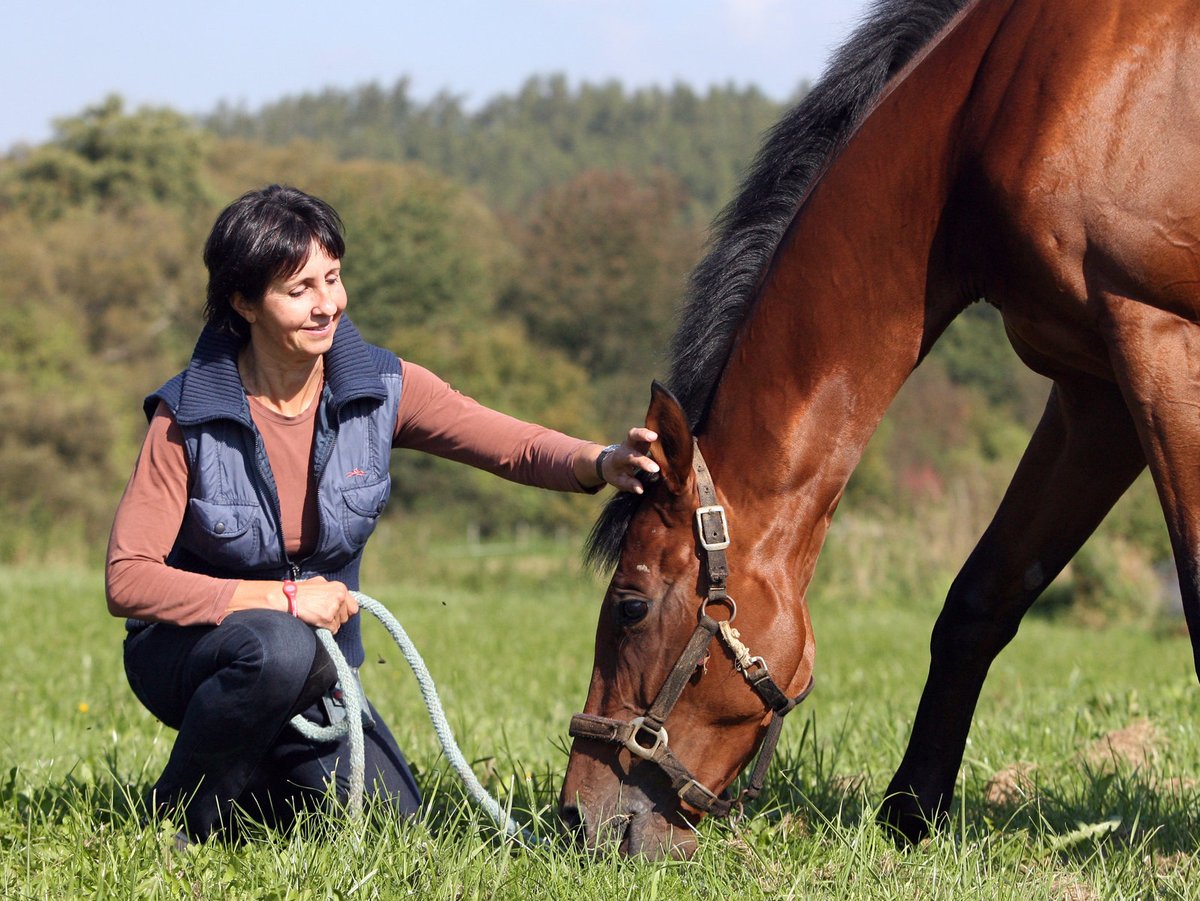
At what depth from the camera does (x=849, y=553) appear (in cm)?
1858

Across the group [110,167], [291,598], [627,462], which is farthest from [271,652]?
[110,167]

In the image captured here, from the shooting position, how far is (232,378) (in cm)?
319

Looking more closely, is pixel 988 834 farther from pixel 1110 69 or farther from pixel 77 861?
pixel 77 861

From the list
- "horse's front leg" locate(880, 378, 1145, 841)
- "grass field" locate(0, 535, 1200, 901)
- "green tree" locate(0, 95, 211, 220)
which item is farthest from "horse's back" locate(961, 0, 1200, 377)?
"green tree" locate(0, 95, 211, 220)

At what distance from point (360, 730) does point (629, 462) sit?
0.94 meters

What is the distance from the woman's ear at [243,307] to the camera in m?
3.17

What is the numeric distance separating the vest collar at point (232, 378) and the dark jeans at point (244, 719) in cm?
50

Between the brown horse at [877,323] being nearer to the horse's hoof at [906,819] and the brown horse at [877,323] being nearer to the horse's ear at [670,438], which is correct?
the horse's ear at [670,438]

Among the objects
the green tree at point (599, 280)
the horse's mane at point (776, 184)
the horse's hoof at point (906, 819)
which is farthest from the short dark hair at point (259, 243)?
the green tree at point (599, 280)

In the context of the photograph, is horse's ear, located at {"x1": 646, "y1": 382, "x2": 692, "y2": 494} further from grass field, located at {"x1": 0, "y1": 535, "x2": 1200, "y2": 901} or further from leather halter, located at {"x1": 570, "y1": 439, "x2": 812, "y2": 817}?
grass field, located at {"x1": 0, "y1": 535, "x2": 1200, "y2": 901}

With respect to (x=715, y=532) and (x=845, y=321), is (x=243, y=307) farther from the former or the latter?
(x=845, y=321)

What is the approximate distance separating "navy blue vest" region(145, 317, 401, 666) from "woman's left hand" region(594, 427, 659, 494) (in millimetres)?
621

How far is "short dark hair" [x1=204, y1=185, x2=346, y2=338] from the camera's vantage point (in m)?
3.10

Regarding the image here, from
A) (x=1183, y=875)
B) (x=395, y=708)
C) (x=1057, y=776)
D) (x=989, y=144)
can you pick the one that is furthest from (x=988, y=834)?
(x=395, y=708)
